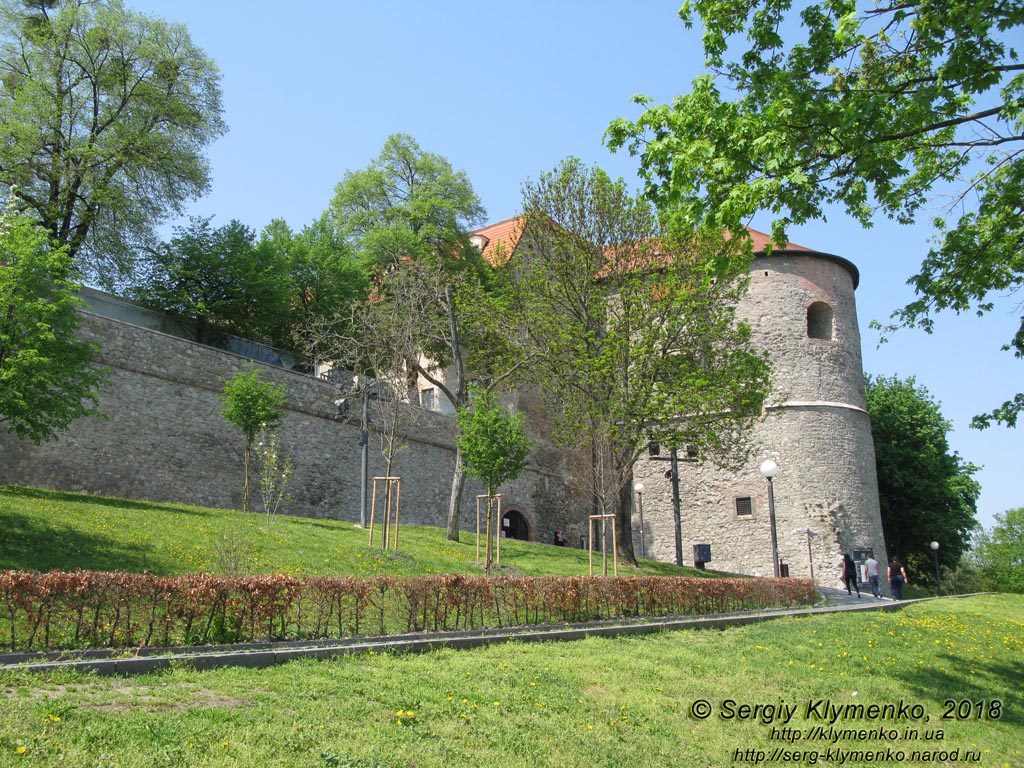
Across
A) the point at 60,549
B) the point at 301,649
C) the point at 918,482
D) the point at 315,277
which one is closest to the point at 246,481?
the point at 60,549

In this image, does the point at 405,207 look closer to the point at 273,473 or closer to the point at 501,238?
the point at 501,238

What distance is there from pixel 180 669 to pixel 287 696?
1025 millimetres

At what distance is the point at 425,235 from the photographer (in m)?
31.0

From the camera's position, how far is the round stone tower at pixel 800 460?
95.5ft

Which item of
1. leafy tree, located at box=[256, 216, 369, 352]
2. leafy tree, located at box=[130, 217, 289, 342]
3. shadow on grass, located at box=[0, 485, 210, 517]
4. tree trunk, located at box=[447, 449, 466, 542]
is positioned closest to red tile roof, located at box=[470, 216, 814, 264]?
leafy tree, located at box=[256, 216, 369, 352]

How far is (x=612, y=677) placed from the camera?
25.4 feet

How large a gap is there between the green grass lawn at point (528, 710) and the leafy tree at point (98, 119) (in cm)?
2169

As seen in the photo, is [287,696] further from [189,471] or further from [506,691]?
[189,471]

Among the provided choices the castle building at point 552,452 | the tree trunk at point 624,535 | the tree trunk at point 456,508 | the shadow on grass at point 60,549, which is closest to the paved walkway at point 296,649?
the shadow on grass at point 60,549

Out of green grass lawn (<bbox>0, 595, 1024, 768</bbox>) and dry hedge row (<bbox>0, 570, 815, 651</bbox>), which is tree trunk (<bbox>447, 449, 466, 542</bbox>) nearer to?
dry hedge row (<bbox>0, 570, 815, 651</bbox>)

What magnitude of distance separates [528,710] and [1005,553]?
63.7m

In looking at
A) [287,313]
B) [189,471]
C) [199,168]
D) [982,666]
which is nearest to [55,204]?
[199,168]

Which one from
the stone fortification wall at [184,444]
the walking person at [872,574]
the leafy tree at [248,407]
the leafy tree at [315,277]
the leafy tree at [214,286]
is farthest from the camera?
the leafy tree at [315,277]

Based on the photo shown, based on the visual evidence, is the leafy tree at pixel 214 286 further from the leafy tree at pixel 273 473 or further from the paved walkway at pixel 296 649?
the paved walkway at pixel 296 649
